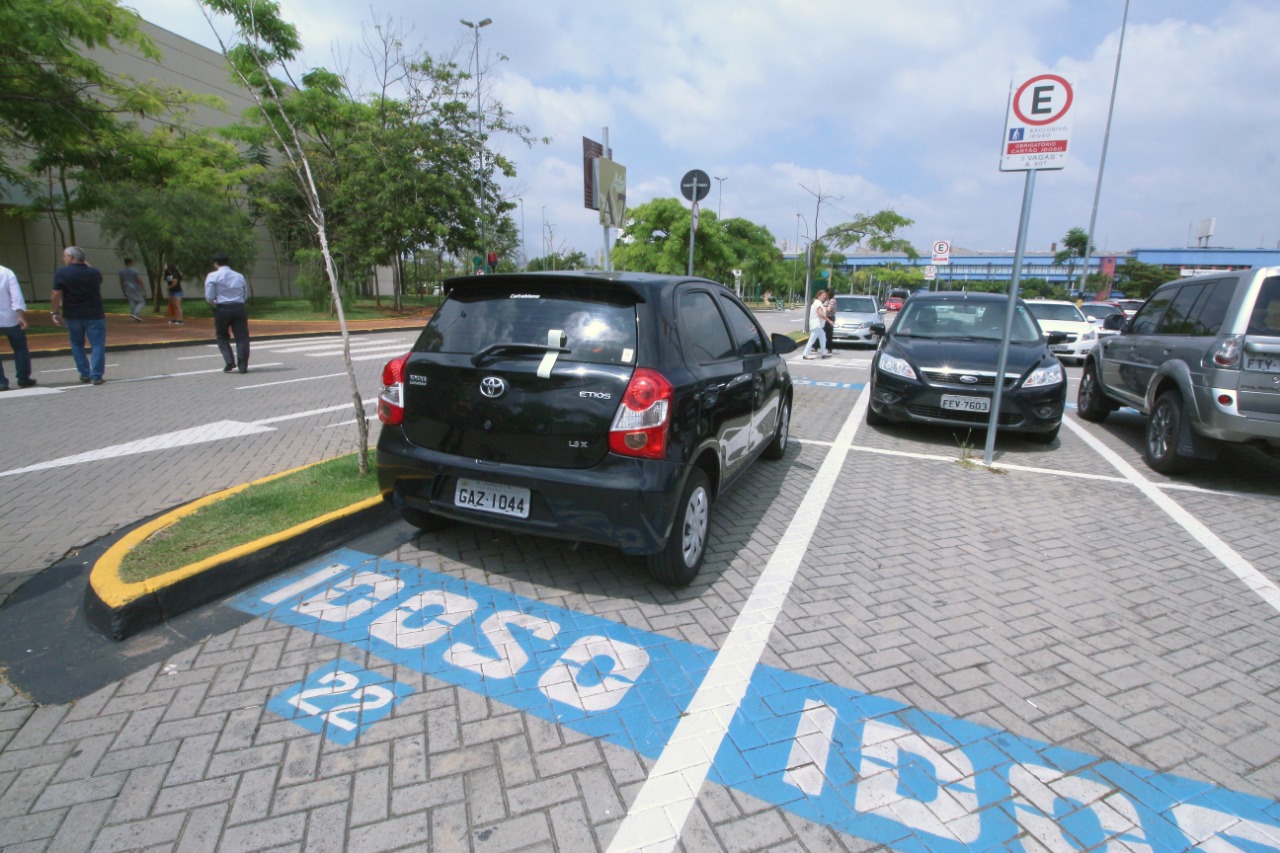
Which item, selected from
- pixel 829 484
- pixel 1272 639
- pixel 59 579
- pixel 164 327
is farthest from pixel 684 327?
pixel 164 327

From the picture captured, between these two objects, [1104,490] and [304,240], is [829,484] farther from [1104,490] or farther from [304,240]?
[304,240]

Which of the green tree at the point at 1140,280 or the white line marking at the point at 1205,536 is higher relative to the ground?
the green tree at the point at 1140,280

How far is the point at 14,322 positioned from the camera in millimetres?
8719

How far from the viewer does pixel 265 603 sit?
11.1 ft

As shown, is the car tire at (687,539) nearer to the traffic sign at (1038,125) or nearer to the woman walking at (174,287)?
the traffic sign at (1038,125)

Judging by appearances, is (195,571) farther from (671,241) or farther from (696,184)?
(671,241)

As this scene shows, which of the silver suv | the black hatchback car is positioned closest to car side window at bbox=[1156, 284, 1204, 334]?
the silver suv

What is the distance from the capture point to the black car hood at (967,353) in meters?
7.01

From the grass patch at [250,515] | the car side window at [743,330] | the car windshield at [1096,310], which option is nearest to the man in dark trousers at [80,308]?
the grass patch at [250,515]

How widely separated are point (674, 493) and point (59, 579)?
132 inches

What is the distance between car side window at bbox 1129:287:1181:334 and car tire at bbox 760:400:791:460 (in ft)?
14.4

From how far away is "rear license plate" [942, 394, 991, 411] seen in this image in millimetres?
6812

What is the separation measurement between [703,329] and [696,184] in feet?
22.0

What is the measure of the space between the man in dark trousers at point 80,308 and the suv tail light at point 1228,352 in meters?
12.7
